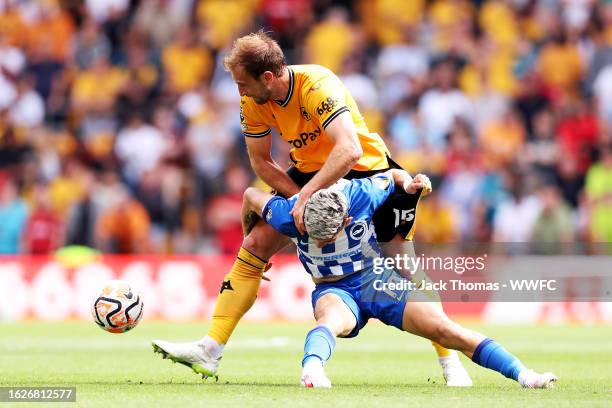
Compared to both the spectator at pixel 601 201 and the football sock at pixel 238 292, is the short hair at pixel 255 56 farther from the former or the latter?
the spectator at pixel 601 201

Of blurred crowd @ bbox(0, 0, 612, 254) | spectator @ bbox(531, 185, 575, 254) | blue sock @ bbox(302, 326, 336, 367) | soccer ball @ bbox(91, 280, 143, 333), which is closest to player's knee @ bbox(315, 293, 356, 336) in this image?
blue sock @ bbox(302, 326, 336, 367)

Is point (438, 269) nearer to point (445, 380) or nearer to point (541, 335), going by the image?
point (445, 380)

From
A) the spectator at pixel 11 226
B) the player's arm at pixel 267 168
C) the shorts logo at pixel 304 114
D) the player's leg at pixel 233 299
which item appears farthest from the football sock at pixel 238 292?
the spectator at pixel 11 226

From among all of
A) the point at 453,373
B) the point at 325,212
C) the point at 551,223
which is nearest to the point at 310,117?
the point at 325,212

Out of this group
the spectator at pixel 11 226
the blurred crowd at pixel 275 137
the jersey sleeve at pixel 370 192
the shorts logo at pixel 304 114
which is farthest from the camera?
the spectator at pixel 11 226

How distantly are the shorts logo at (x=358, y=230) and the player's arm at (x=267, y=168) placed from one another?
807 millimetres

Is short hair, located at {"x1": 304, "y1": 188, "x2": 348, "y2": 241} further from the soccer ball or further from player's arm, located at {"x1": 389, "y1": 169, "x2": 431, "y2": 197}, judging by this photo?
the soccer ball

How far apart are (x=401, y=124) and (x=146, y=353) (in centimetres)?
812

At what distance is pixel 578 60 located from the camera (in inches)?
762

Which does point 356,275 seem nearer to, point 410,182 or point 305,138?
point 410,182

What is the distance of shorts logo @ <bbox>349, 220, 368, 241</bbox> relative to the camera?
7.94 meters

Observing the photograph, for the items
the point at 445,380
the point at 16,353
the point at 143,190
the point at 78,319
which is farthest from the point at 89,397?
the point at 143,190

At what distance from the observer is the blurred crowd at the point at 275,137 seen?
17781 mm

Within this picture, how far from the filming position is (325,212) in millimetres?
7426
